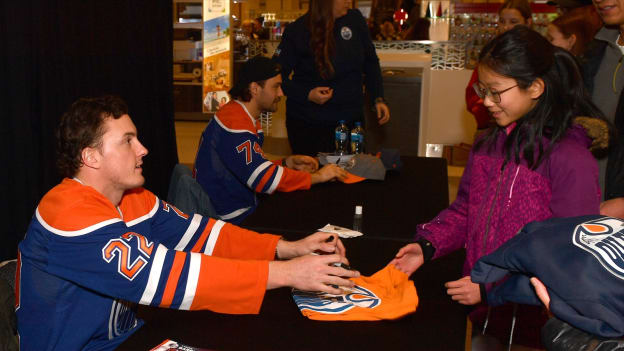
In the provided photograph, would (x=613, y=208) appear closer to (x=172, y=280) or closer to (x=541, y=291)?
(x=541, y=291)

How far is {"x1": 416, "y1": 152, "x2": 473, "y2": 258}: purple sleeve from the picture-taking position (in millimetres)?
1858

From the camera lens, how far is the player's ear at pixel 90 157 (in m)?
1.54

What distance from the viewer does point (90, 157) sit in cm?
155

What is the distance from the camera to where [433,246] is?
1.83 metres

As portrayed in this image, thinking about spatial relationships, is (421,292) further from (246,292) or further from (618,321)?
(618,321)

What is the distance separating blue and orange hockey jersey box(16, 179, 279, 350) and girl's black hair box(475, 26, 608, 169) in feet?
2.64

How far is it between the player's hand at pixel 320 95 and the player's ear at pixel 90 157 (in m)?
2.20

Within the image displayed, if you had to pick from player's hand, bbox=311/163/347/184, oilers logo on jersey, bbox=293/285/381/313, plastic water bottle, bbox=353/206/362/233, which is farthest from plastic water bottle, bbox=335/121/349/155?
oilers logo on jersey, bbox=293/285/381/313

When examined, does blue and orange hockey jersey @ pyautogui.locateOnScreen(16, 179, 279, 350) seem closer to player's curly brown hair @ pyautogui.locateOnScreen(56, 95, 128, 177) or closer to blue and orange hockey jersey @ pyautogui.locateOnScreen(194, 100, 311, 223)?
player's curly brown hair @ pyautogui.locateOnScreen(56, 95, 128, 177)

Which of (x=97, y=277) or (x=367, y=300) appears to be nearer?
(x=97, y=277)

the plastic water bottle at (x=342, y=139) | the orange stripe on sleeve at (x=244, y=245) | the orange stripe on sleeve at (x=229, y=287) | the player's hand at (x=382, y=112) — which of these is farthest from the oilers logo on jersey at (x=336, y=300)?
the player's hand at (x=382, y=112)

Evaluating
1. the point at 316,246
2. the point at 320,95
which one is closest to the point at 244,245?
the point at 316,246

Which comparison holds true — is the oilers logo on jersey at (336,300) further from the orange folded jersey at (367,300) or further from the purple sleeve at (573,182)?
the purple sleeve at (573,182)

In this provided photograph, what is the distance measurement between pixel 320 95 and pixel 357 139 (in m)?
0.35
